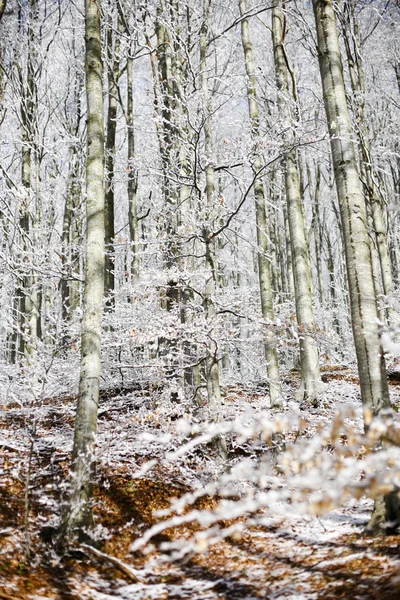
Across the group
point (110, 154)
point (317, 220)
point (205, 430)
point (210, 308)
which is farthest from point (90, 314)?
point (317, 220)

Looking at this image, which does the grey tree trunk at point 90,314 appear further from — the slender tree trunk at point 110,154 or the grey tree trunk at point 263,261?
the slender tree trunk at point 110,154

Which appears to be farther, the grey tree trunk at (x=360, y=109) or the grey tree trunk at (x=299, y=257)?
the grey tree trunk at (x=360, y=109)

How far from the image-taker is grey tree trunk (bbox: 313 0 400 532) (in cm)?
438

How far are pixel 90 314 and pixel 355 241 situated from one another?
322 cm

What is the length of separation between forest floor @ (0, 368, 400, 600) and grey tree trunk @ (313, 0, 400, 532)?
0.74m

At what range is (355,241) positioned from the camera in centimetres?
485

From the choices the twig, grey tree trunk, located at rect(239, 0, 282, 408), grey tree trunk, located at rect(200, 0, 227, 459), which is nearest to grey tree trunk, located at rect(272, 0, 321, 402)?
grey tree trunk, located at rect(239, 0, 282, 408)

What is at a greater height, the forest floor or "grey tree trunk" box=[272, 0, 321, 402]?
"grey tree trunk" box=[272, 0, 321, 402]

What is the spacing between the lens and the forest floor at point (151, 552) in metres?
3.62

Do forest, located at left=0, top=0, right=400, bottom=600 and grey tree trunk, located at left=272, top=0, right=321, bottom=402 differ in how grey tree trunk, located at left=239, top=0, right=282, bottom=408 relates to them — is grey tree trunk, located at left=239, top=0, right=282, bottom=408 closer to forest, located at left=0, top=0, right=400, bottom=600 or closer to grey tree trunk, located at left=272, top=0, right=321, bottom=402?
forest, located at left=0, top=0, right=400, bottom=600

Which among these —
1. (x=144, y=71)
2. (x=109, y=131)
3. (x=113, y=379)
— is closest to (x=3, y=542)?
(x=113, y=379)

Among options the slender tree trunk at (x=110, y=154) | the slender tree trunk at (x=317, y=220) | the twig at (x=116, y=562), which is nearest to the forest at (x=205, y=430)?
the twig at (x=116, y=562)

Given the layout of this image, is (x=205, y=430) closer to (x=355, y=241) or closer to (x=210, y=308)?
(x=355, y=241)

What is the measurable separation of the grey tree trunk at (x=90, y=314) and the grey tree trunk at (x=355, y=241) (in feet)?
9.64
